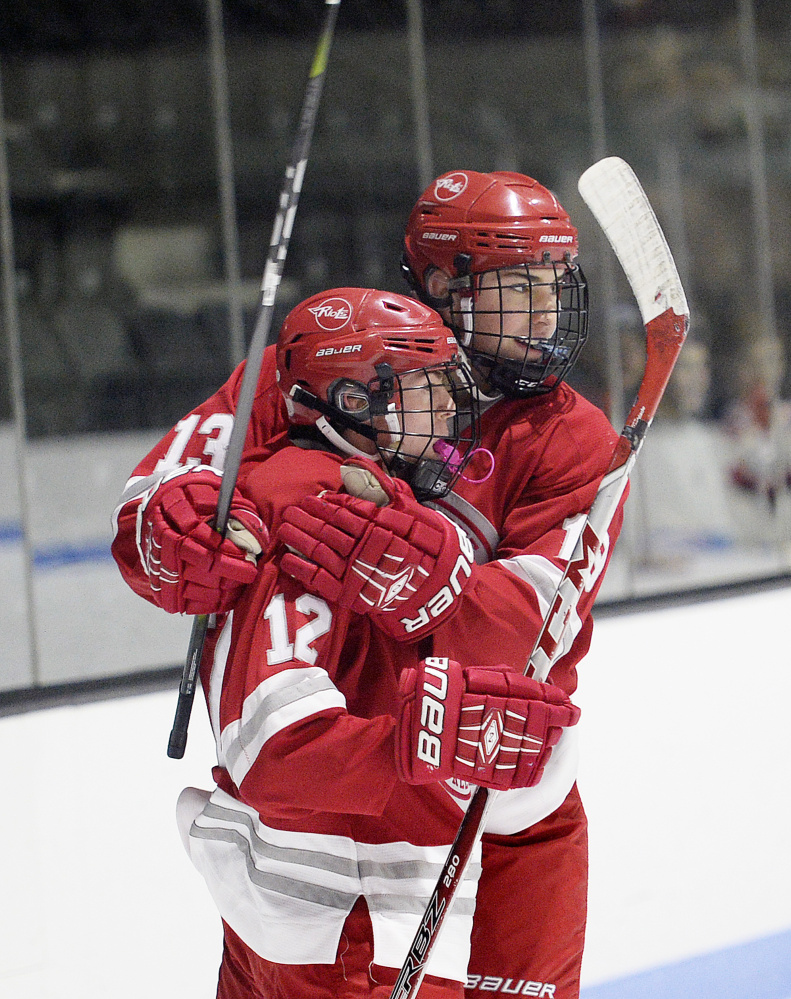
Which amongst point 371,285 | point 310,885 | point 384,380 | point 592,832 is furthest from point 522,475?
point 371,285

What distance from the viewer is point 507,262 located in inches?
47.1

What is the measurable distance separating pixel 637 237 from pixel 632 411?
0.52 feet

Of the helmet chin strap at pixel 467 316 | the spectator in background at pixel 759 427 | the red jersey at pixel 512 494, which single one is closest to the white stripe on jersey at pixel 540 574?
the red jersey at pixel 512 494

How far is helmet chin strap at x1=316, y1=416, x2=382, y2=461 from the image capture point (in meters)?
1.07

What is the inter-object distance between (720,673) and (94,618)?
1929 millimetres

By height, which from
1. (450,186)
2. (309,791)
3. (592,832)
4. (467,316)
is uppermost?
(450,186)

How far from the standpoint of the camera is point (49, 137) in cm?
360

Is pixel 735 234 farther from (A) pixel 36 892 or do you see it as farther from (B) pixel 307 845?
(B) pixel 307 845

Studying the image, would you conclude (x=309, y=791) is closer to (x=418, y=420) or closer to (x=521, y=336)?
(x=418, y=420)

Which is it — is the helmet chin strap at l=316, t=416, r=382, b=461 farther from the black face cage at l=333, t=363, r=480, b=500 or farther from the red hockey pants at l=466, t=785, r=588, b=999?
the red hockey pants at l=466, t=785, r=588, b=999

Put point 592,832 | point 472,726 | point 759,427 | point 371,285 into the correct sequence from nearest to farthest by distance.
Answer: point 472,726 < point 592,832 < point 371,285 < point 759,427

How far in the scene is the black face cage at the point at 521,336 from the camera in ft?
3.86

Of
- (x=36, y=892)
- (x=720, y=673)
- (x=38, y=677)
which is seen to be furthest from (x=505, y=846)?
(x=38, y=677)

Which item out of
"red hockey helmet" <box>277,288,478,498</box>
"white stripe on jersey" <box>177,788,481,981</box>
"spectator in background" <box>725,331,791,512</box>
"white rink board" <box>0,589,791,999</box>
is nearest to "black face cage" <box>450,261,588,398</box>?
"red hockey helmet" <box>277,288,478,498</box>
